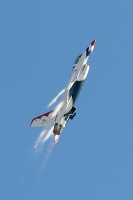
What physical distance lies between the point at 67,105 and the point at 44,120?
405 inches

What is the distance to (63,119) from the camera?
7436 inches

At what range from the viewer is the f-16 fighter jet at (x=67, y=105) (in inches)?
7426

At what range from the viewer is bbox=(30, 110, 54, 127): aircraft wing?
19512cm

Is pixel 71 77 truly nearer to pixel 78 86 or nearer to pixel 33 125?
pixel 78 86

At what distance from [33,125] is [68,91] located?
14.2m

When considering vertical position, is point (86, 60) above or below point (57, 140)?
above

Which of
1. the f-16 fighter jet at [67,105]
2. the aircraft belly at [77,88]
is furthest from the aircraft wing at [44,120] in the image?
the aircraft belly at [77,88]

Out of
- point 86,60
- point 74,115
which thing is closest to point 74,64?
point 86,60

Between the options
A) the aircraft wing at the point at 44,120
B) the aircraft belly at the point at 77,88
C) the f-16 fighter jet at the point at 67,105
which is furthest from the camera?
the aircraft wing at the point at 44,120

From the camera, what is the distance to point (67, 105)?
189250mm

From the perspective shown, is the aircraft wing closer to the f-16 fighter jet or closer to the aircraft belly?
the f-16 fighter jet

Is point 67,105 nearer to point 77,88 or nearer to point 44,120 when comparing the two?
point 77,88

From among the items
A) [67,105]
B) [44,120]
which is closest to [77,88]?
[67,105]

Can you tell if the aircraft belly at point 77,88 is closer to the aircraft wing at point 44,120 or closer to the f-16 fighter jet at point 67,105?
the f-16 fighter jet at point 67,105
